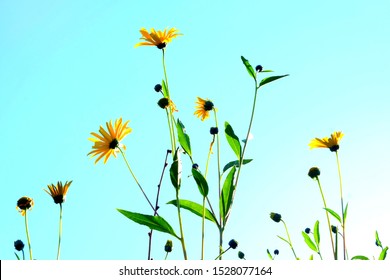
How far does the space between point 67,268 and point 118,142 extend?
0.71 meters

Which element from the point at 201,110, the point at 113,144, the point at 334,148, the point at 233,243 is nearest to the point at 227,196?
the point at 233,243

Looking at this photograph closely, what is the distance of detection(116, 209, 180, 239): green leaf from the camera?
158 centimetres

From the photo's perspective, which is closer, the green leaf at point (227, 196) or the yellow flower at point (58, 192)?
the green leaf at point (227, 196)

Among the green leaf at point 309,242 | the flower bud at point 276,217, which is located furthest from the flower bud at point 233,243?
the flower bud at point 276,217

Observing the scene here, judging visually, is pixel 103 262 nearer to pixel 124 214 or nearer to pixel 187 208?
pixel 124 214

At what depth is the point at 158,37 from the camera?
2391mm

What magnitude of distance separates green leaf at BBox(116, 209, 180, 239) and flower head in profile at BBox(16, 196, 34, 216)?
655mm

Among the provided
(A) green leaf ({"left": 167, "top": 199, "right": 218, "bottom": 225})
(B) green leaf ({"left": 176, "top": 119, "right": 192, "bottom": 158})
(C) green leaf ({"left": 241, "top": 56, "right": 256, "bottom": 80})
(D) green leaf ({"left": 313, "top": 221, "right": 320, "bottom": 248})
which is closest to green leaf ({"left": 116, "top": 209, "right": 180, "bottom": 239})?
(A) green leaf ({"left": 167, "top": 199, "right": 218, "bottom": 225})

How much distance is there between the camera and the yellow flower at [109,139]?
2.02 metres

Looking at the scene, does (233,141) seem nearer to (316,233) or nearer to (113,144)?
(113,144)

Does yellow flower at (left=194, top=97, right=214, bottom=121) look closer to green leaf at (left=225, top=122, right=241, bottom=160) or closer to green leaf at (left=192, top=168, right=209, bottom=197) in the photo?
green leaf at (left=225, top=122, right=241, bottom=160)

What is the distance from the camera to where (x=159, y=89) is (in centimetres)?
269

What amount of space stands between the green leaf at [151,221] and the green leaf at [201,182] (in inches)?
7.0

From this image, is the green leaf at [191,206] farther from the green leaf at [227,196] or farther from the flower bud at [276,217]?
the flower bud at [276,217]
